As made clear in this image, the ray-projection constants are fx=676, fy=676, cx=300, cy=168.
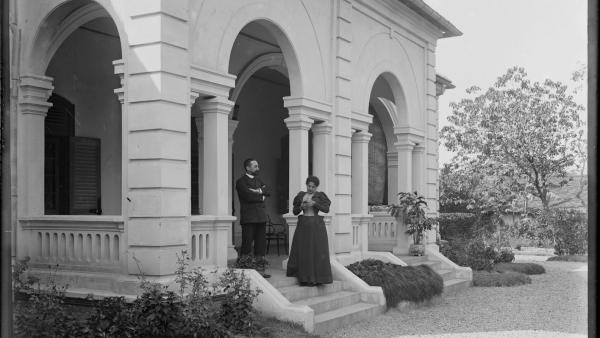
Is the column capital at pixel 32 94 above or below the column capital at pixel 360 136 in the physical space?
above

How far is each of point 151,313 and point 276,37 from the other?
18.6 ft

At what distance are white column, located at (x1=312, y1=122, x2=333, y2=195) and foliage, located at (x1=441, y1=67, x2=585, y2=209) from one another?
19.3 m

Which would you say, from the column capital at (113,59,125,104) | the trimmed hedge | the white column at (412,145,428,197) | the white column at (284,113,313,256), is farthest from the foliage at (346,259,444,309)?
the trimmed hedge

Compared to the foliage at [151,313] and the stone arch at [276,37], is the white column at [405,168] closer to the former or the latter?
the stone arch at [276,37]

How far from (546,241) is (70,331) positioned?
954 inches

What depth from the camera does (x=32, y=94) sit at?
950cm

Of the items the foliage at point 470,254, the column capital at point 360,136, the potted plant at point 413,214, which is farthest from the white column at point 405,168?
the foliage at point 470,254

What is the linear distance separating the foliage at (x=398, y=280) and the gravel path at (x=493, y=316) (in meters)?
0.25

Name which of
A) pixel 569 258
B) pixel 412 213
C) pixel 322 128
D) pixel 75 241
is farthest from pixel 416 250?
pixel 569 258

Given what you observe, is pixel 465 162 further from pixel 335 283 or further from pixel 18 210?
pixel 18 210

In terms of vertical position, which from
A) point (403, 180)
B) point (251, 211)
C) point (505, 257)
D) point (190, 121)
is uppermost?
point (190, 121)

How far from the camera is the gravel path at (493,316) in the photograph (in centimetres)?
1005

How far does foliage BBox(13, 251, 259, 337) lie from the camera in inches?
281

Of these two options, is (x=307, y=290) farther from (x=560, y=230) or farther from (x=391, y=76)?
(x=560, y=230)
